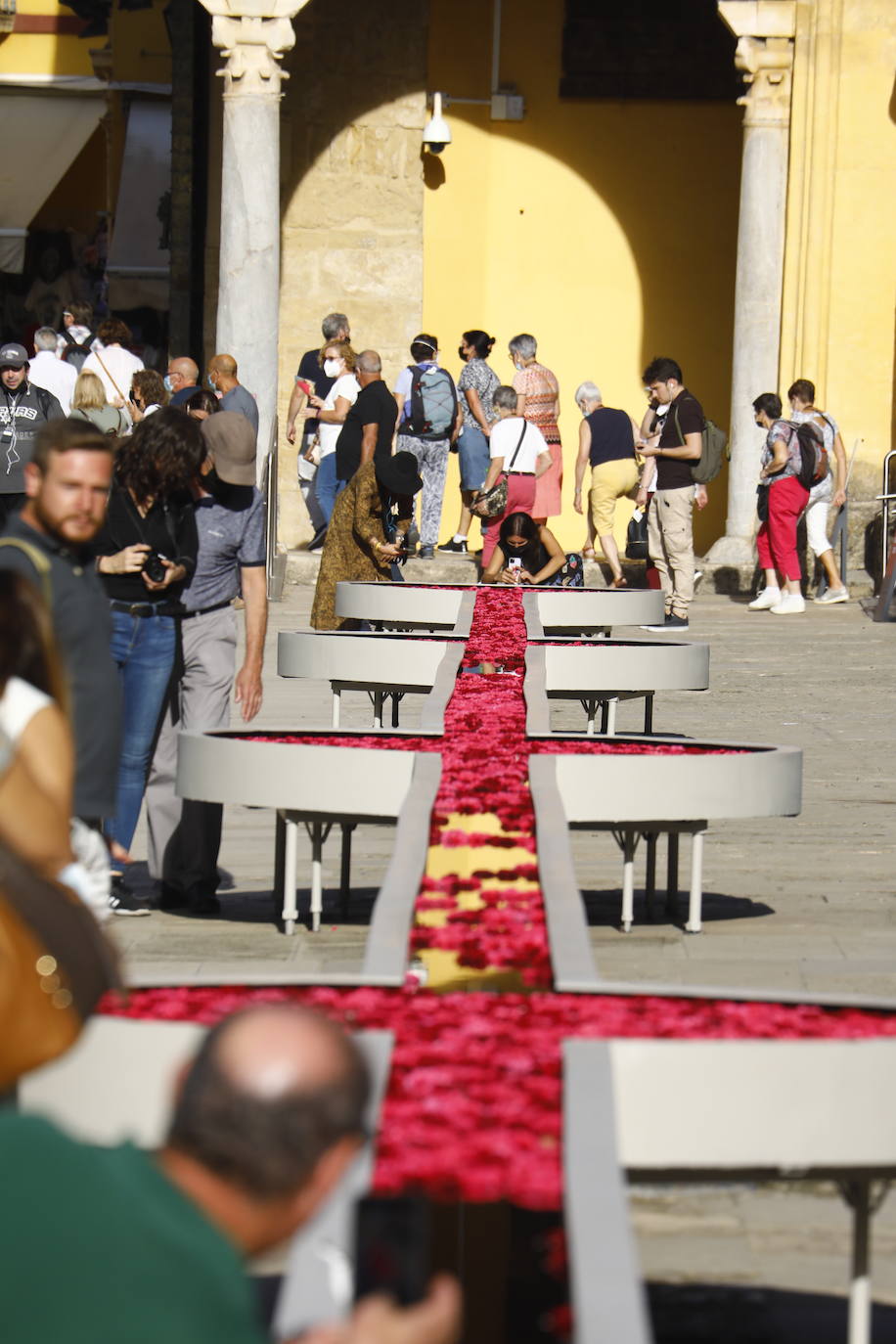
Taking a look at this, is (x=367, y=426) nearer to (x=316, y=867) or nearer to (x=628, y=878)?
(x=628, y=878)

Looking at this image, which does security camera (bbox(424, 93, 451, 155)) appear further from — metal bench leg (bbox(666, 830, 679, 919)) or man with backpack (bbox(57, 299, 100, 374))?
metal bench leg (bbox(666, 830, 679, 919))

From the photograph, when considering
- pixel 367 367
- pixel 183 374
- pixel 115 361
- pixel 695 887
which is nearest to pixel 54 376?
pixel 115 361

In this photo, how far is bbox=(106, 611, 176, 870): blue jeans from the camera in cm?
727

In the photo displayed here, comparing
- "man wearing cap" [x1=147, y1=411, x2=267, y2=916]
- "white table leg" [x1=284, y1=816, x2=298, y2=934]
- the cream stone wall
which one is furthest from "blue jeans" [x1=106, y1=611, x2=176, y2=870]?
the cream stone wall

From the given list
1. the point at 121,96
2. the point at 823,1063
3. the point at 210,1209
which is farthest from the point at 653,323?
the point at 210,1209

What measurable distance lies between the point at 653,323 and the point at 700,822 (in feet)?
46.1

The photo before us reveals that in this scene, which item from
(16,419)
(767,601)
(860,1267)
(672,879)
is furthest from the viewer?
(767,601)

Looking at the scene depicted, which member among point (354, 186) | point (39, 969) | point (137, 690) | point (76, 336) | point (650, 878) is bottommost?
point (650, 878)

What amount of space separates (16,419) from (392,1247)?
11.9 meters

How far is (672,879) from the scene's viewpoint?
7852mm

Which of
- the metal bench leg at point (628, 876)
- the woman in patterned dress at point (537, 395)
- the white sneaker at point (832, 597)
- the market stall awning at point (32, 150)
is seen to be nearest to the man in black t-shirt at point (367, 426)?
the woman in patterned dress at point (537, 395)

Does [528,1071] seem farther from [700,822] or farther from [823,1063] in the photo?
[700,822]

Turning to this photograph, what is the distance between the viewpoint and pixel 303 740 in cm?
722

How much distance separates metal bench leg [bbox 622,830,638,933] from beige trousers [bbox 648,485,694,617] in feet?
26.0
